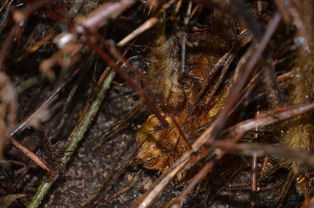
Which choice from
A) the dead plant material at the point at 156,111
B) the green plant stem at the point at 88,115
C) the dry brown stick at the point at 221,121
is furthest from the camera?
the green plant stem at the point at 88,115

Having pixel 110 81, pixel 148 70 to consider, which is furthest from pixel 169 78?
pixel 110 81

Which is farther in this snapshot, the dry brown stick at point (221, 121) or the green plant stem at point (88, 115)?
the green plant stem at point (88, 115)

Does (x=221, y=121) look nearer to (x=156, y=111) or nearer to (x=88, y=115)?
(x=156, y=111)

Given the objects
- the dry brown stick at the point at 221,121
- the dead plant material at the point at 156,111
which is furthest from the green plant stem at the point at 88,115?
the dry brown stick at the point at 221,121

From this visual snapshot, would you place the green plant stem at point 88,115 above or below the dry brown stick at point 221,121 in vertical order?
above

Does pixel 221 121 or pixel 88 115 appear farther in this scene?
pixel 88 115

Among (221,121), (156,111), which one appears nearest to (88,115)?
(156,111)

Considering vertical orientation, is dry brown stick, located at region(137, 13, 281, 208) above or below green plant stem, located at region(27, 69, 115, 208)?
below

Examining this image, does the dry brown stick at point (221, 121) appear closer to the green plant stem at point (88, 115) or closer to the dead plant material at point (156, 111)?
the dead plant material at point (156, 111)

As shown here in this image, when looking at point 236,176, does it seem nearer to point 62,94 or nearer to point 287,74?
point 287,74

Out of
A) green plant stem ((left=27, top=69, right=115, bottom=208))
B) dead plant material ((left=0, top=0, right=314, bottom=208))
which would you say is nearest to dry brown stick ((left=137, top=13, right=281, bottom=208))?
dead plant material ((left=0, top=0, right=314, bottom=208))

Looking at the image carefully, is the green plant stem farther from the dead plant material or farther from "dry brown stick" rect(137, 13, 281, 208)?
"dry brown stick" rect(137, 13, 281, 208)
